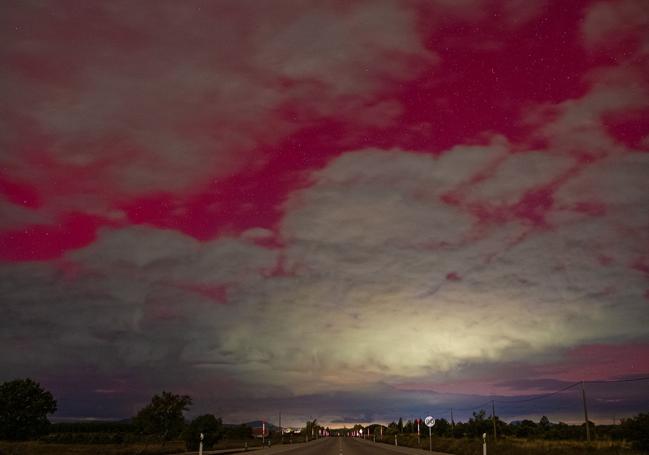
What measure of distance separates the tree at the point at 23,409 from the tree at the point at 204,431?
4054 cm

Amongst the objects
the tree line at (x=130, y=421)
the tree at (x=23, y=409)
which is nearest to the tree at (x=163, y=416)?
the tree line at (x=130, y=421)

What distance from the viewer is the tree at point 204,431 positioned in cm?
5409

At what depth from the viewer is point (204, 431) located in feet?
183

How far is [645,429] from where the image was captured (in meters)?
45.2

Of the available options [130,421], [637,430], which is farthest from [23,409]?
[637,430]

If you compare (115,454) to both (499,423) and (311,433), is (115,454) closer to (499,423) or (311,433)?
(499,423)

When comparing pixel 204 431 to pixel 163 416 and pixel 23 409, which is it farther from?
pixel 23 409

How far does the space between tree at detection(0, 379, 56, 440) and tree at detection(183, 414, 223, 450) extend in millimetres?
40538

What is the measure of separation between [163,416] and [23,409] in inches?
1585

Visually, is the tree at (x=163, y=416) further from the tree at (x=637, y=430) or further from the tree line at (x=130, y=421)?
the tree at (x=637, y=430)

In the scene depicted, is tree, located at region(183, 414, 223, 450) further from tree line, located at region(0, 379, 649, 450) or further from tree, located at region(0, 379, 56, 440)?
tree, located at region(0, 379, 56, 440)

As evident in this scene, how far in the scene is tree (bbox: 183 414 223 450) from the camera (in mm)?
54094

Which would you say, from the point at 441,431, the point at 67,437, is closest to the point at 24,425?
the point at 67,437

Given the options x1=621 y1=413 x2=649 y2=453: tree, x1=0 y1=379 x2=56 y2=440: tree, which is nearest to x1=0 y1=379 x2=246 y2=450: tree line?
x1=0 y1=379 x2=56 y2=440: tree
